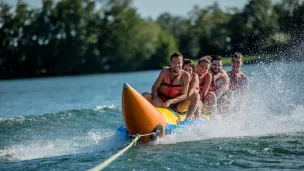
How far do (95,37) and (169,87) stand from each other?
112 feet

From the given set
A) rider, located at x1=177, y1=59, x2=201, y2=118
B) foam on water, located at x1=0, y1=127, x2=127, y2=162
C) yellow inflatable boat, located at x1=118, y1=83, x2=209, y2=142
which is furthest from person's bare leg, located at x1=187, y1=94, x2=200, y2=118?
foam on water, located at x1=0, y1=127, x2=127, y2=162

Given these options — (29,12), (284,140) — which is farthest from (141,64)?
(284,140)

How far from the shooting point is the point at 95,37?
132ft

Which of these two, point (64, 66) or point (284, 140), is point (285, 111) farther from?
point (64, 66)

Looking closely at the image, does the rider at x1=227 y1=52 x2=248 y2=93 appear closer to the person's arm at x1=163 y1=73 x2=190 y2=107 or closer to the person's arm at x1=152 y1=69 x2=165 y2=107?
the person's arm at x1=163 y1=73 x2=190 y2=107

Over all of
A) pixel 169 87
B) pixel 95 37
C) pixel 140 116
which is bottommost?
pixel 140 116

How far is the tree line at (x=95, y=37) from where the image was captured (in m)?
38.0

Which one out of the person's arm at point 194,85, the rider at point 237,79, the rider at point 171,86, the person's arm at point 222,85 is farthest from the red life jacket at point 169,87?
the rider at point 237,79

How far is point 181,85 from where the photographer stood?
22.8ft

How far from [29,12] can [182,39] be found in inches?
583

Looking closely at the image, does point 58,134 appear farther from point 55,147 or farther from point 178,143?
point 178,143

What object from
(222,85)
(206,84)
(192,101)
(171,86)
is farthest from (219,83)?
(171,86)

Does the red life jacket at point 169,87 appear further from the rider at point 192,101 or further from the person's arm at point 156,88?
the rider at point 192,101

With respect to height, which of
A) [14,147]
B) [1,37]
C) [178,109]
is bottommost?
[14,147]
